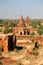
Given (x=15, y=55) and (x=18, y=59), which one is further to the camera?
(x=15, y=55)

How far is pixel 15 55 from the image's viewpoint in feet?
67.2

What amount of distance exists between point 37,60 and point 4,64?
3.02m

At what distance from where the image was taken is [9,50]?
2295cm

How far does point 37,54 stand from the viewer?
2106 centimetres

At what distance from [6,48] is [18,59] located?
13.3 feet

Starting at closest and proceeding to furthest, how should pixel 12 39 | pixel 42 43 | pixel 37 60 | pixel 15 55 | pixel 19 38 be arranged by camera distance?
1. pixel 37 60
2. pixel 15 55
3. pixel 12 39
4. pixel 42 43
5. pixel 19 38

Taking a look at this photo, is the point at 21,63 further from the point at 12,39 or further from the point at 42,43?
the point at 42,43

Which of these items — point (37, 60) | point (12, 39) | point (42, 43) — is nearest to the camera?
point (37, 60)

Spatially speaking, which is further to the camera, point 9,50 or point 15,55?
point 9,50

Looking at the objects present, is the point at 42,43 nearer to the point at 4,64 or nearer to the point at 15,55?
the point at 15,55

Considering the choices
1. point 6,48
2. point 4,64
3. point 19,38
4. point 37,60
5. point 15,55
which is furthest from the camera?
point 19,38

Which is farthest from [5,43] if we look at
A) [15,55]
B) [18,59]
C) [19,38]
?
[19,38]

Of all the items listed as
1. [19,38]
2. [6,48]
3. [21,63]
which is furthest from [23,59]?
[19,38]

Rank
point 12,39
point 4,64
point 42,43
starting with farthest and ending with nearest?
point 42,43 < point 12,39 < point 4,64
